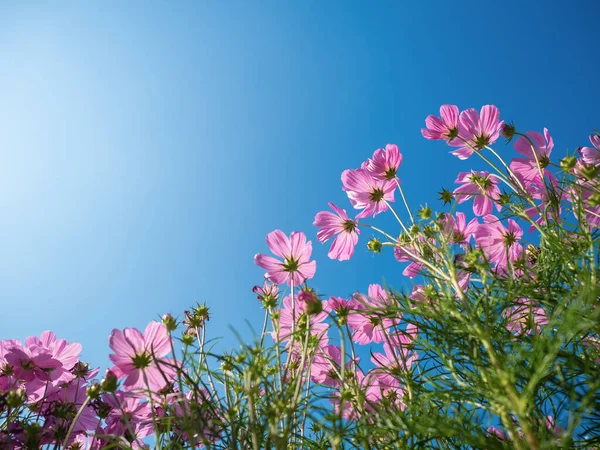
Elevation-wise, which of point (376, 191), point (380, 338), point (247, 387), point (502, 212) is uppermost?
point (376, 191)

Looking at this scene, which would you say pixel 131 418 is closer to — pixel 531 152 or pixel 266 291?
pixel 266 291

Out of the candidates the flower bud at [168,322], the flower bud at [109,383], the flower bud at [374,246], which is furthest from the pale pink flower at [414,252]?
the flower bud at [109,383]

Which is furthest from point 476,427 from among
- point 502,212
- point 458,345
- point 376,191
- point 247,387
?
point 376,191

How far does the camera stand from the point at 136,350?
73 centimetres

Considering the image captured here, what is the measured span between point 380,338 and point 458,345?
376mm

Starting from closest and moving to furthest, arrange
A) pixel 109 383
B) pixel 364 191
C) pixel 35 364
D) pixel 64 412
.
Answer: pixel 109 383 < pixel 64 412 < pixel 35 364 < pixel 364 191

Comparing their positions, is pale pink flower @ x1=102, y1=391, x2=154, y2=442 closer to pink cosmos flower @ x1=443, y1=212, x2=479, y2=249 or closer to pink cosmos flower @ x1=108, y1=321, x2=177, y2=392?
pink cosmos flower @ x1=108, y1=321, x2=177, y2=392

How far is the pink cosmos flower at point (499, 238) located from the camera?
121 centimetres

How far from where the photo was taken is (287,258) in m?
1.04

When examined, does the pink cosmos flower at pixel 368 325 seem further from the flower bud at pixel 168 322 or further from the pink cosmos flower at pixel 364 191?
the flower bud at pixel 168 322

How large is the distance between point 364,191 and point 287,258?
434 mm

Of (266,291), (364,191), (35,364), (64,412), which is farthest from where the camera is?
(364,191)

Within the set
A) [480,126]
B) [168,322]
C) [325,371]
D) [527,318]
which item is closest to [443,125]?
[480,126]

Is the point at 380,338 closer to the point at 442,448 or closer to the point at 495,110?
the point at 442,448
